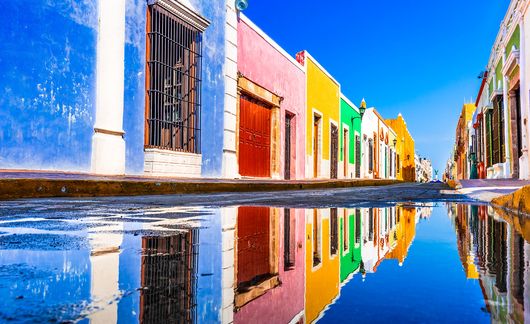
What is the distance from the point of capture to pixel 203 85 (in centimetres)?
888

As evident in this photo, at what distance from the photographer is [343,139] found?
20.9 m

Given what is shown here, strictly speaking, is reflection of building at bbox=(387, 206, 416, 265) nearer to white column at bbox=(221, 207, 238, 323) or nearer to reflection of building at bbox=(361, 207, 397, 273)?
reflection of building at bbox=(361, 207, 397, 273)

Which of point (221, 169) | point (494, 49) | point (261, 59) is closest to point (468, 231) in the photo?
point (221, 169)

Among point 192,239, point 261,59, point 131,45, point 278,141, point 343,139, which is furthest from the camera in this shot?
point 343,139

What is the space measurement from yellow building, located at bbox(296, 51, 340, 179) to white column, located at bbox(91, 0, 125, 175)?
9.74 m

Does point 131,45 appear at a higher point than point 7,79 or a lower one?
higher

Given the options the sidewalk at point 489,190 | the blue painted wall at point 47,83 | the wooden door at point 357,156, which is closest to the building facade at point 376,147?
the wooden door at point 357,156

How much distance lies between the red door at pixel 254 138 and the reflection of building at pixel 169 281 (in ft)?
31.4

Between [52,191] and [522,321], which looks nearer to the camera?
[522,321]

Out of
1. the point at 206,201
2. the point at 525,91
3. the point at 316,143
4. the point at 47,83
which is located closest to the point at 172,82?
the point at 47,83

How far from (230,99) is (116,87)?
3597 millimetres

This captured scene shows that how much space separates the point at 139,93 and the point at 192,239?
6120 mm

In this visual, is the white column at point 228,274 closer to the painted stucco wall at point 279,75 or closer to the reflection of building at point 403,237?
the reflection of building at point 403,237

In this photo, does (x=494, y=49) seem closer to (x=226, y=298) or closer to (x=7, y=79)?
(x=7, y=79)
